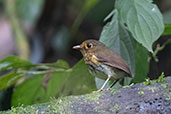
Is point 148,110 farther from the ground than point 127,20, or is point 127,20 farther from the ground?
point 127,20

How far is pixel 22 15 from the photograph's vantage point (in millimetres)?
5262

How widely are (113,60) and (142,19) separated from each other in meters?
0.37

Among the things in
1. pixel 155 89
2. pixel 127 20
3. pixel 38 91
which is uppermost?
pixel 127 20

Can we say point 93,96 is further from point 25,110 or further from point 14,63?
point 14,63

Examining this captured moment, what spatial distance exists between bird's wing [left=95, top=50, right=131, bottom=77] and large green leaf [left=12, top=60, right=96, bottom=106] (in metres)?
0.37

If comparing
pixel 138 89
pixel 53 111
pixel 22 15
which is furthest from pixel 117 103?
pixel 22 15

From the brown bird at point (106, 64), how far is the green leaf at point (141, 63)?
235mm

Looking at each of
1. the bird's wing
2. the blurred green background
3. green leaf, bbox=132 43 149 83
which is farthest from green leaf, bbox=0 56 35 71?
the blurred green background

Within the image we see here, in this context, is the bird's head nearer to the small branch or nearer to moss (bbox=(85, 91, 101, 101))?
moss (bbox=(85, 91, 101, 101))

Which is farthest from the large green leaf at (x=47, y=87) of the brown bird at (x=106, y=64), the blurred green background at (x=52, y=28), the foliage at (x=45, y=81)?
the blurred green background at (x=52, y=28)

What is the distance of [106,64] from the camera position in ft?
8.59

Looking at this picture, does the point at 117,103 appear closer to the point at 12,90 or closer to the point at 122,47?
the point at 122,47

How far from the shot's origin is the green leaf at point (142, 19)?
7.81ft

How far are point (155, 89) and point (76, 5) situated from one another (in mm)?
4644
